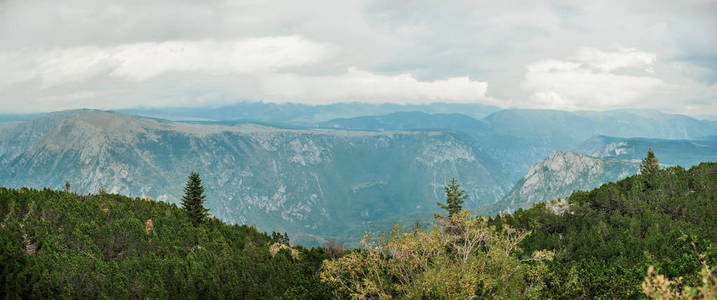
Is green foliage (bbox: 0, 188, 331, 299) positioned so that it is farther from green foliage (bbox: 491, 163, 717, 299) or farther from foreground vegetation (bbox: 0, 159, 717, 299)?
green foliage (bbox: 491, 163, 717, 299)

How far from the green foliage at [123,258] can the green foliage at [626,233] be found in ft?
96.5

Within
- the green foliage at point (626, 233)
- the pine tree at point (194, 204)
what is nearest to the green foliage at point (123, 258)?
the pine tree at point (194, 204)

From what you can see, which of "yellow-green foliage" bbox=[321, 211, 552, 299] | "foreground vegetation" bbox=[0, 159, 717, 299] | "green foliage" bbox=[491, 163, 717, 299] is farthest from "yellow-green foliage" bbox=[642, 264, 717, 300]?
"green foliage" bbox=[491, 163, 717, 299]

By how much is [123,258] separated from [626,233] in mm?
78449

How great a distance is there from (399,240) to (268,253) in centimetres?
3191

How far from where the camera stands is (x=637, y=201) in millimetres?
79812

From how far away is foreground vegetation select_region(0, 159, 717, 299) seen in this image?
37.8 metres

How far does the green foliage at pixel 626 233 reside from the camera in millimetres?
40625

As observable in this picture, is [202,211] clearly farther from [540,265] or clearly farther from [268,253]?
[540,265]

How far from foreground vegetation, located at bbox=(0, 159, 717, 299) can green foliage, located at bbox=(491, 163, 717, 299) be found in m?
0.24

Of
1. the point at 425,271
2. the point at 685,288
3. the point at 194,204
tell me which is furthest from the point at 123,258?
the point at 685,288

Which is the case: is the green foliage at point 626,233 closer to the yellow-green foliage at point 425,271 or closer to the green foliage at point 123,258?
the yellow-green foliage at point 425,271

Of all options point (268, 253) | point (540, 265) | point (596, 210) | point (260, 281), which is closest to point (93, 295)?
point (260, 281)

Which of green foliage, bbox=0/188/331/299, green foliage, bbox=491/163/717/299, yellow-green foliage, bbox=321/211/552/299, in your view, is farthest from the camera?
green foliage, bbox=0/188/331/299
